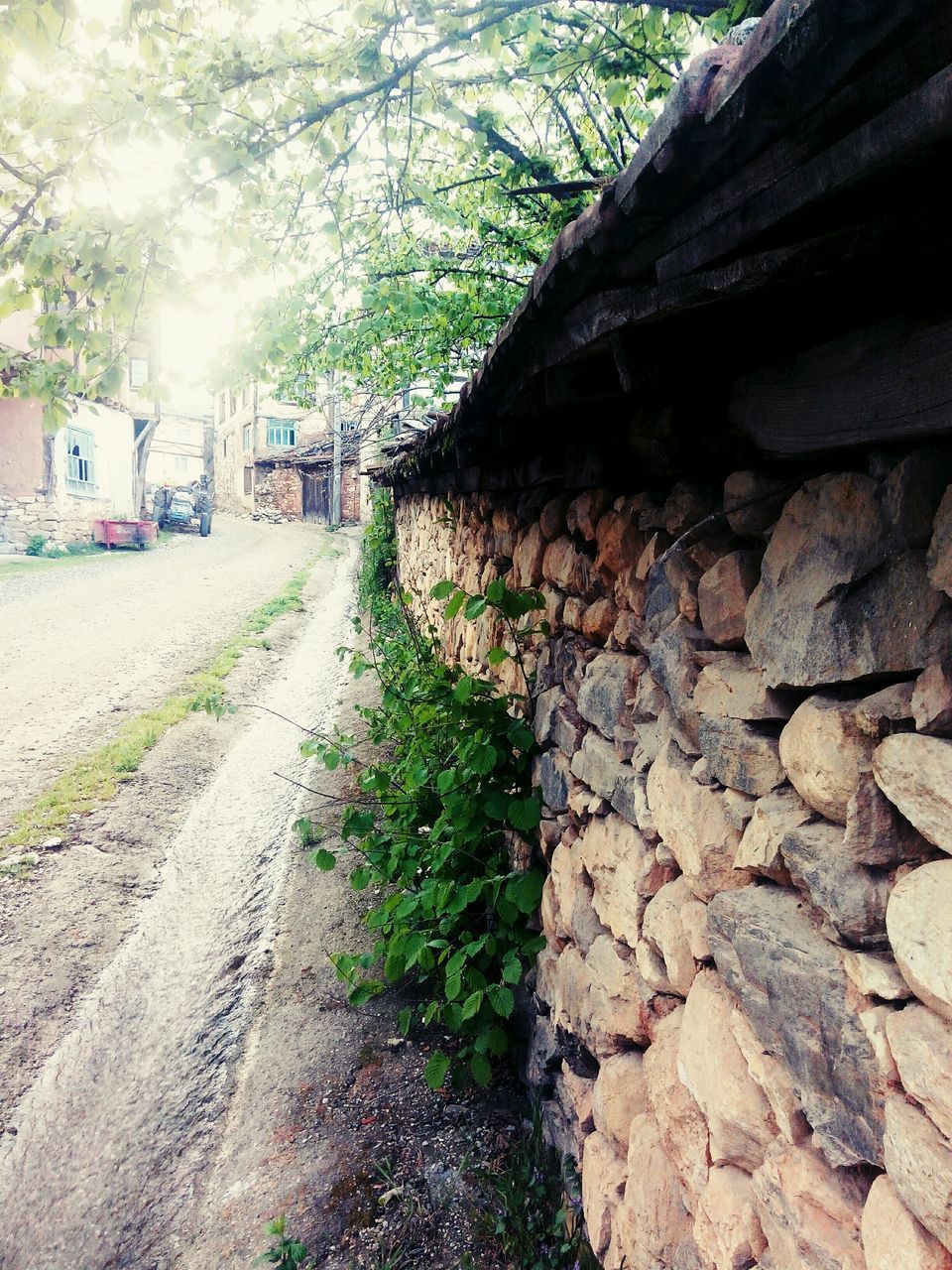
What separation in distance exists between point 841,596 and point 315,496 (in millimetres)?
29521

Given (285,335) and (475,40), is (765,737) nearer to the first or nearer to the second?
(285,335)

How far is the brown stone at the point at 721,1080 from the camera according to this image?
123 centimetres

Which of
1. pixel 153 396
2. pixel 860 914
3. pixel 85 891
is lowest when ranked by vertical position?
pixel 85 891

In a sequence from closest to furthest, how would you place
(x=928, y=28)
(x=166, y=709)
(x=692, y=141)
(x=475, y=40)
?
(x=928, y=28), (x=692, y=141), (x=475, y=40), (x=166, y=709)

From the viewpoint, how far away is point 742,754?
1299mm

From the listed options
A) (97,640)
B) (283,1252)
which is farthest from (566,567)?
(97,640)

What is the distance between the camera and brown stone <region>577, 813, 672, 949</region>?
1670 mm

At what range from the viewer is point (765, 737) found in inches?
49.3

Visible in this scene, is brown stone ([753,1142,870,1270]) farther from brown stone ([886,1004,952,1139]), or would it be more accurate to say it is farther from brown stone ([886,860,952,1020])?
brown stone ([886,860,952,1020])

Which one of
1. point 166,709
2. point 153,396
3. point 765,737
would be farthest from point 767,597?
point 166,709

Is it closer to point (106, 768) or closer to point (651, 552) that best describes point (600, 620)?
point (651, 552)

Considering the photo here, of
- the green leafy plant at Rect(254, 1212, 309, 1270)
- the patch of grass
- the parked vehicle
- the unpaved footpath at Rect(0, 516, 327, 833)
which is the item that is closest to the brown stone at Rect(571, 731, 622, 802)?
the green leafy plant at Rect(254, 1212, 309, 1270)

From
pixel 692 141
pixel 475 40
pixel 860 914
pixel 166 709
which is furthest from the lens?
pixel 166 709

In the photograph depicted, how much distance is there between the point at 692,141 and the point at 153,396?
7.89 ft
